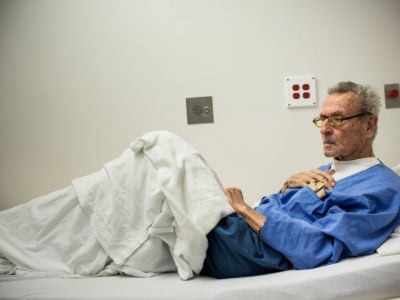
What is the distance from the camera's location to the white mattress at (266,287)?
106 centimetres

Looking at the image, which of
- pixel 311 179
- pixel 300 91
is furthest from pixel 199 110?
pixel 311 179

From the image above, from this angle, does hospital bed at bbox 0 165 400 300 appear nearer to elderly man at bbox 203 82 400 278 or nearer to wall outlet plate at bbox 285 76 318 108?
elderly man at bbox 203 82 400 278

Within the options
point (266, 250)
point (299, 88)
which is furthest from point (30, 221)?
point (299, 88)

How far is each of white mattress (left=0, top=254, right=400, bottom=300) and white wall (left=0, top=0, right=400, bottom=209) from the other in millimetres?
962

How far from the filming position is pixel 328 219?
1.24 meters

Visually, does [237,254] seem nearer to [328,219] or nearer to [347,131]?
[328,219]

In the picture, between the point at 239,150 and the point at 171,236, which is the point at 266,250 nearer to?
the point at 171,236

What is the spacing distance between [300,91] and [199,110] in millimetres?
532

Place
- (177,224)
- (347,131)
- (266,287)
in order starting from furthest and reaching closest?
(347,131) → (177,224) → (266,287)

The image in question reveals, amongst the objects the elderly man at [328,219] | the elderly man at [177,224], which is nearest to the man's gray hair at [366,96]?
the elderly man at [328,219]

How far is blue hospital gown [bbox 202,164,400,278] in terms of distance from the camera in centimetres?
119

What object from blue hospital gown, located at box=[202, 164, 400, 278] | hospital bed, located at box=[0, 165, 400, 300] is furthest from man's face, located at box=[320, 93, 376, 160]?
hospital bed, located at box=[0, 165, 400, 300]

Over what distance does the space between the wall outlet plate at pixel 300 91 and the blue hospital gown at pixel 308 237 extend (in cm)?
83

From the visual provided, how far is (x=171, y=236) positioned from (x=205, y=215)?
132 millimetres
